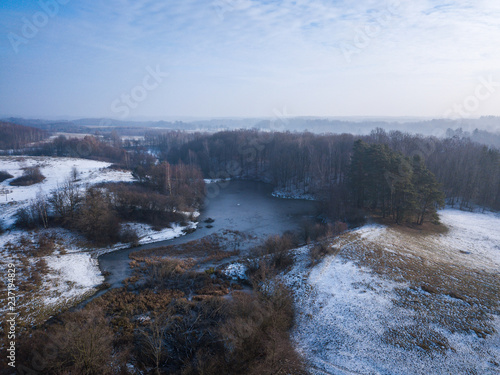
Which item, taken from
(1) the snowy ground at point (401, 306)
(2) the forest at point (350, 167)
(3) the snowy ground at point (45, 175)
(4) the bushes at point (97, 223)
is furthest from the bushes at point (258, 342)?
(3) the snowy ground at point (45, 175)

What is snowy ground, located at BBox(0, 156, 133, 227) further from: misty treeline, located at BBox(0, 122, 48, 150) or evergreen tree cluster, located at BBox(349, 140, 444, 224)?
evergreen tree cluster, located at BBox(349, 140, 444, 224)

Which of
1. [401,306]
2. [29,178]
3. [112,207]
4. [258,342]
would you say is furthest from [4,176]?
[401,306]

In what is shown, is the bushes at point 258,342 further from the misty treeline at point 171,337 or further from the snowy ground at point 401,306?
the snowy ground at point 401,306

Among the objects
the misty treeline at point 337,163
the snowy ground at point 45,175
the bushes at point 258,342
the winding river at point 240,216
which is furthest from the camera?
A: the misty treeline at point 337,163

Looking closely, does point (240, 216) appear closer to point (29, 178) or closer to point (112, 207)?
point (112, 207)

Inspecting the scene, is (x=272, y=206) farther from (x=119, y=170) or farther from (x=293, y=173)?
(x=119, y=170)
